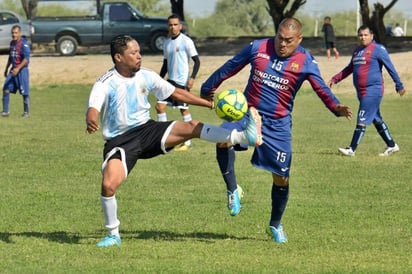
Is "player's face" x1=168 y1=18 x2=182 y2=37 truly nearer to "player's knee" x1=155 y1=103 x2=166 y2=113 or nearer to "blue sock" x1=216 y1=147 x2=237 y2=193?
"player's knee" x1=155 y1=103 x2=166 y2=113

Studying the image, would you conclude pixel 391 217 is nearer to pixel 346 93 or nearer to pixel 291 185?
pixel 291 185

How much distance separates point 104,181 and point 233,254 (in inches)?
49.2

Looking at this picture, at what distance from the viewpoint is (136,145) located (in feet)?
27.8

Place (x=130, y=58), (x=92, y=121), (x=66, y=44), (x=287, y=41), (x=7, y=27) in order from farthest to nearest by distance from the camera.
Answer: (x=7, y=27)
(x=66, y=44)
(x=287, y=41)
(x=130, y=58)
(x=92, y=121)

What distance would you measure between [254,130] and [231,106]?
11.9 inches

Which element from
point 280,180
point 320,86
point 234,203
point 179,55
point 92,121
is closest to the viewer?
point 92,121

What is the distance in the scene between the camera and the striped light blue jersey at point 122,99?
331 inches

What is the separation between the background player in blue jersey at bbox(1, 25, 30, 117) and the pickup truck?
57.9 feet

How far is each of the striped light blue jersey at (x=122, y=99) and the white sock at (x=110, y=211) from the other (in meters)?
0.54

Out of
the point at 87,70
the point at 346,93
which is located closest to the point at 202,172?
the point at 346,93

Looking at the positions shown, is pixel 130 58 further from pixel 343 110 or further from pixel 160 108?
pixel 160 108

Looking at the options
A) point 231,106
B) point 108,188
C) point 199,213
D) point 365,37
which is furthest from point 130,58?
point 365,37

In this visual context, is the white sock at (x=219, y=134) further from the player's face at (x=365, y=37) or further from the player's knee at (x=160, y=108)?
the player's knee at (x=160, y=108)

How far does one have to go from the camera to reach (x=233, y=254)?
26.9ft
